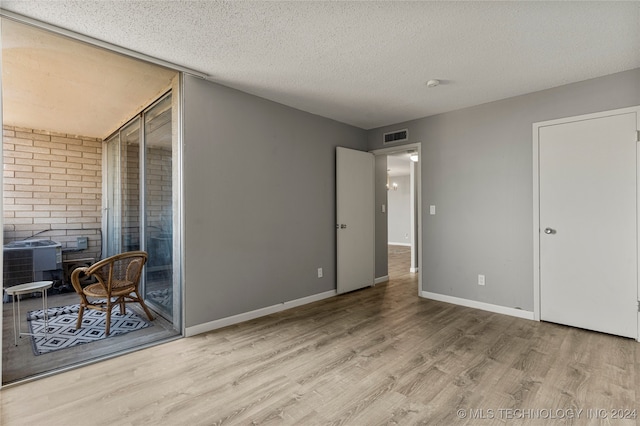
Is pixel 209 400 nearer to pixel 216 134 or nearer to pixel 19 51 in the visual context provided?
pixel 216 134

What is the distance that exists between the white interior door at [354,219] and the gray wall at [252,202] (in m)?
0.12

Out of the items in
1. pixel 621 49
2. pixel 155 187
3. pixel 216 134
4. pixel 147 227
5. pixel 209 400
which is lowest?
pixel 209 400

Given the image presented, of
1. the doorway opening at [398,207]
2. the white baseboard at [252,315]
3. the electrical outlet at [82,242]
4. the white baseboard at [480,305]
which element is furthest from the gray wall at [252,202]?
the electrical outlet at [82,242]

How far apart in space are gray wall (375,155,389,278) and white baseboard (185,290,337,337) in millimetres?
1181

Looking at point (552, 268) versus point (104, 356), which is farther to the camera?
point (552, 268)

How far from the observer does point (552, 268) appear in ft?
10.6

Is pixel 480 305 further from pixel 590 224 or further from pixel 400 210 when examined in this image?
pixel 400 210

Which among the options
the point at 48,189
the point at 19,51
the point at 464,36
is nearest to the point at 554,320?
the point at 464,36

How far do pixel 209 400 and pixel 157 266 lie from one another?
6.51 ft

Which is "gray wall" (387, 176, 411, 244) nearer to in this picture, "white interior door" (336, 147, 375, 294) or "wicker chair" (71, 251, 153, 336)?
"white interior door" (336, 147, 375, 294)

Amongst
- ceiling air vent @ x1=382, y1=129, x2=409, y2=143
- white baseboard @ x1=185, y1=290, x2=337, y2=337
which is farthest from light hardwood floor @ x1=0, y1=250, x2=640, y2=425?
ceiling air vent @ x1=382, y1=129, x2=409, y2=143

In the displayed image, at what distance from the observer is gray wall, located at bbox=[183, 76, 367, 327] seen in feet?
9.83

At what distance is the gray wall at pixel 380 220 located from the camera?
16.6 ft

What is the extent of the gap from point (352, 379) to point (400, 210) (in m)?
9.21
